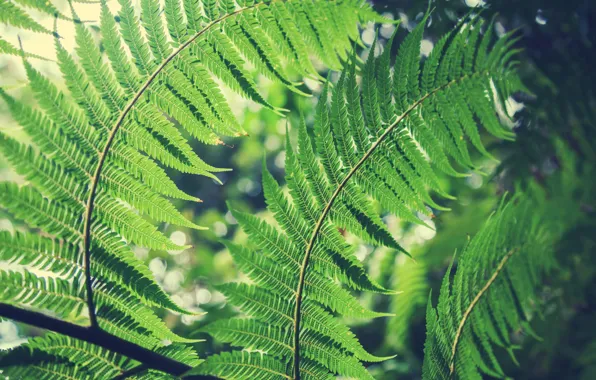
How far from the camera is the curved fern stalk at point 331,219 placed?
0.59 meters

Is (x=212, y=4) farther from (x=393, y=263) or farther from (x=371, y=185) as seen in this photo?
(x=393, y=263)

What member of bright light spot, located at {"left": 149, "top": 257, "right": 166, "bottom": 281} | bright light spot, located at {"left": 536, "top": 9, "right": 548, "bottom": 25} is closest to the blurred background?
bright light spot, located at {"left": 536, "top": 9, "right": 548, "bottom": 25}

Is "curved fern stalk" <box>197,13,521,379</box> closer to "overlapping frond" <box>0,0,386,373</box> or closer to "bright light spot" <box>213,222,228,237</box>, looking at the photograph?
"overlapping frond" <box>0,0,386,373</box>

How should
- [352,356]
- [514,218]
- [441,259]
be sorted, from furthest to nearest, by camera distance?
[441,259], [514,218], [352,356]

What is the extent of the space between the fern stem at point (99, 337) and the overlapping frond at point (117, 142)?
0.05 feet

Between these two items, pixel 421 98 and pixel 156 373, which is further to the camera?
pixel 421 98

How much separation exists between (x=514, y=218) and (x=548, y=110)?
52 centimetres

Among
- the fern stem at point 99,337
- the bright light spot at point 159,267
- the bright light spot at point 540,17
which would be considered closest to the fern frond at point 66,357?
the fern stem at point 99,337

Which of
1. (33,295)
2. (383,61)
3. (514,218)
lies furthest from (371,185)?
(33,295)

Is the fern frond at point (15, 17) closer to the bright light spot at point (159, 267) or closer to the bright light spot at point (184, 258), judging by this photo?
the bright light spot at point (159, 267)

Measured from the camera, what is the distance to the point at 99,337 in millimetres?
534

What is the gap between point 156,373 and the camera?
561 millimetres

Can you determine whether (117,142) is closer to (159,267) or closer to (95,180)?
(95,180)

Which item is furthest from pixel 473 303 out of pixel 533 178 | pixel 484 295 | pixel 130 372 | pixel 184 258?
pixel 184 258
